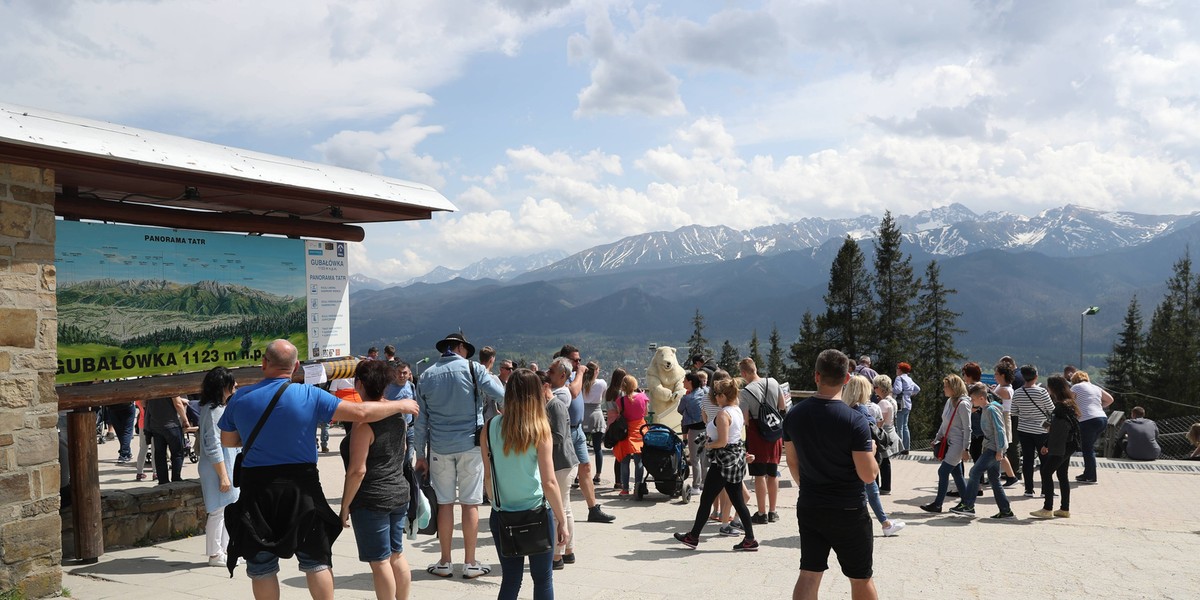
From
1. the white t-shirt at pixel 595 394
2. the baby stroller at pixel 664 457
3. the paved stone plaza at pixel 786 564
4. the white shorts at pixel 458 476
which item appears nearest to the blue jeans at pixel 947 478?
the paved stone plaza at pixel 786 564

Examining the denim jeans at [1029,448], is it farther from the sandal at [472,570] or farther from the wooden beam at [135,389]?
the wooden beam at [135,389]

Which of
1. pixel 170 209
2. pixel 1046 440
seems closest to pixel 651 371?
pixel 1046 440

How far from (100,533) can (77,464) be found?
0.67 m

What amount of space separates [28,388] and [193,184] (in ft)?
6.48

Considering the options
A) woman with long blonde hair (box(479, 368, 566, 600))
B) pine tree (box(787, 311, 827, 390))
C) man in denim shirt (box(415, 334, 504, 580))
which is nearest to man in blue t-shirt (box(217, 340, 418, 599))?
woman with long blonde hair (box(479, 368, 566, 600))

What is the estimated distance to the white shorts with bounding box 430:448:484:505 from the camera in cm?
611

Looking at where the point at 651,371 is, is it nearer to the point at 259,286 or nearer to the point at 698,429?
the point at 698,429

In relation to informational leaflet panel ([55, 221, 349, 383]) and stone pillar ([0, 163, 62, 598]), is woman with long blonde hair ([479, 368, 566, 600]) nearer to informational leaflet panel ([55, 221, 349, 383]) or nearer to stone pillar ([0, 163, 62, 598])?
stone pillar ([0, 163, 62, 598])

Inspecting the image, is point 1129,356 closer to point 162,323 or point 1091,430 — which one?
point 1091,430

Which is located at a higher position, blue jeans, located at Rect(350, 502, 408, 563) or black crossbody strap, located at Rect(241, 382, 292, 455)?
black crossbody strap, located at Rect(241, 382, 292, 455)

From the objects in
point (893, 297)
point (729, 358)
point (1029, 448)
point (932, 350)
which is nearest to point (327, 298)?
point (1029, 448)

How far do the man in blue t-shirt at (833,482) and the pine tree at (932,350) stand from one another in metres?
51.7

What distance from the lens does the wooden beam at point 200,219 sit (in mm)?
6746

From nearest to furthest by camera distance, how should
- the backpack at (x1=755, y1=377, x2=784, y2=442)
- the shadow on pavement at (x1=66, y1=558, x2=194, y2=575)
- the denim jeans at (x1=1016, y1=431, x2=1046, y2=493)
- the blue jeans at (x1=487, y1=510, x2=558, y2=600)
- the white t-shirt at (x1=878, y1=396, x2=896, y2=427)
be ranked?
the blue jeans at (x1=487, y1=510, x2=558, y2=600), the shadow on pavement at (x1=66, y1=558, x2=194, y2=575), the backpack at (x1=755, y1=377, x2=784, y2=442), the denim jeans at (x1=1016, y1=431, x2=1046, y2=493), the white t-shirt at (x1=878, y1=396, x2=896, y2=427)
